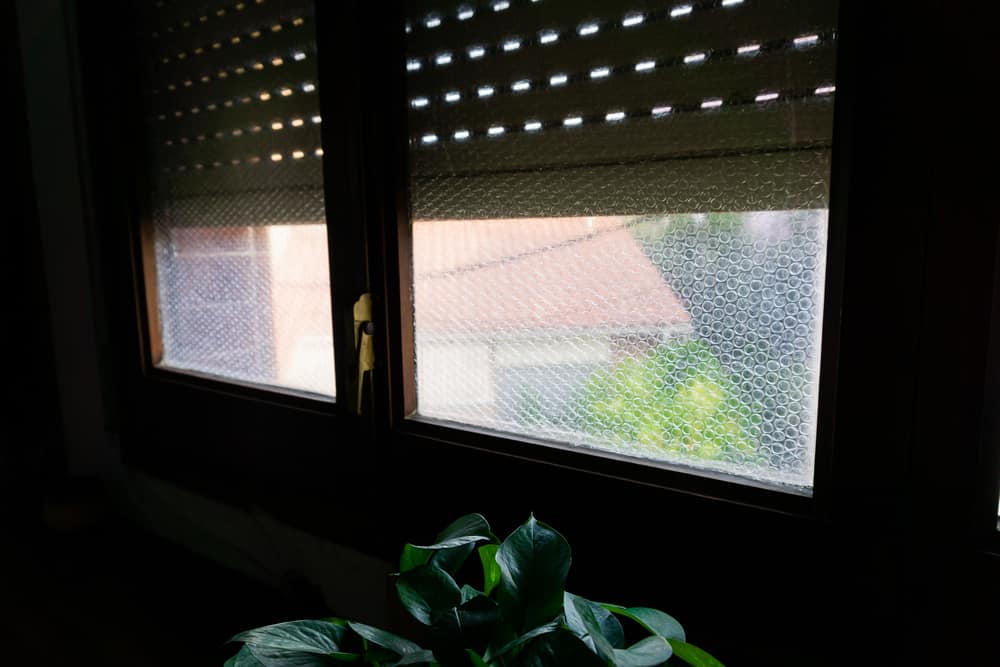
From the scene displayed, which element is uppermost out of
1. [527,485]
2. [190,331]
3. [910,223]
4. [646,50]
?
[646,50]

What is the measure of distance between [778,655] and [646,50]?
677 mm

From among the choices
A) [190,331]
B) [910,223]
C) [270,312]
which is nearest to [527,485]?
[910,223]

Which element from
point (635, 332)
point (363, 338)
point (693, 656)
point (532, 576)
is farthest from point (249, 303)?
point (693, 656)

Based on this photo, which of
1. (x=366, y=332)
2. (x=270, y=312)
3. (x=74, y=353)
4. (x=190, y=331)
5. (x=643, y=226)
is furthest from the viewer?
(x=74, y=353)

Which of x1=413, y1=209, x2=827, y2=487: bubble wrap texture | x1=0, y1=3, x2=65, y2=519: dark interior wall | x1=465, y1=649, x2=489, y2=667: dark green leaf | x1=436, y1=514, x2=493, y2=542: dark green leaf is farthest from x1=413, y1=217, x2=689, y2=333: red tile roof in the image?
x1=0, y1=3, x2=65, y2=519: dark interior wall

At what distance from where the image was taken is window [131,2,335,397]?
1.12 metres

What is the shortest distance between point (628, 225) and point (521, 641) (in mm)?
483

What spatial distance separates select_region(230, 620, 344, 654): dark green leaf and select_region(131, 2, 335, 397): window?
62 cm

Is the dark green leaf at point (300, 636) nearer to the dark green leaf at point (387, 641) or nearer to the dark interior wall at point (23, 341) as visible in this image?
the dark green leaf at point (387, 641)

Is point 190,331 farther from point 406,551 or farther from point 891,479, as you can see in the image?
point 891,479

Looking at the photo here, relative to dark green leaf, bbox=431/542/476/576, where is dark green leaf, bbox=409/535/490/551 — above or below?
above

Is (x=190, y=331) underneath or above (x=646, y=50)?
underneath

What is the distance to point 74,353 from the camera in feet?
5.65

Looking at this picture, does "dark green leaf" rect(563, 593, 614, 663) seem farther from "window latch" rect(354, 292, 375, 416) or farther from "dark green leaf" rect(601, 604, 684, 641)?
"window latch" rect(354, 292, 375, 416)
